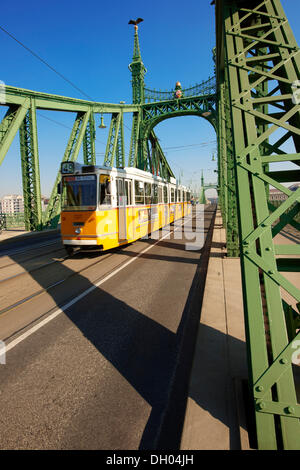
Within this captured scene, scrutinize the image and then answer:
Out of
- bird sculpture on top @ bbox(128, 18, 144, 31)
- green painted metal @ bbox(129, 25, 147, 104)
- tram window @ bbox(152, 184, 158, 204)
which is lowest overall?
tram window @ bbox(152, 184, 158, 204)

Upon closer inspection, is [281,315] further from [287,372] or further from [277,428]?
[277,428]

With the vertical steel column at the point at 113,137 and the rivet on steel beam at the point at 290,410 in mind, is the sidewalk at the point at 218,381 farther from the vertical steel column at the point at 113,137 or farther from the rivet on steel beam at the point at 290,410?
the vertical steel column at the point at 113,137

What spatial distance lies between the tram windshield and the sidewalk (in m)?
5.18

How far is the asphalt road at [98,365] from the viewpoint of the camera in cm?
220

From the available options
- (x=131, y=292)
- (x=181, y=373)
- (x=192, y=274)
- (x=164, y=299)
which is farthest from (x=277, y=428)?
(x=192, y=274)

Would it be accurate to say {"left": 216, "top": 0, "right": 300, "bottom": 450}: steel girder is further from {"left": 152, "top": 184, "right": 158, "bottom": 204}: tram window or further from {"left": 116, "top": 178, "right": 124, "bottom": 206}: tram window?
{"left": 152, "top": 184, "right": 158, "bottom": 204}: tram window

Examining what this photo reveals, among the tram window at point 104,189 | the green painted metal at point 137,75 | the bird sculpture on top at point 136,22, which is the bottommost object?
the tram window at point 104,189

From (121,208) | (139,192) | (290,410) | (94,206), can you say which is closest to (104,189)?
(94,206)

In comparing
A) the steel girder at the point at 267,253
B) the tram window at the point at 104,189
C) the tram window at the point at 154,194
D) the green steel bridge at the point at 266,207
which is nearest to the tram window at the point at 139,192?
the tram window at the point at 154,194

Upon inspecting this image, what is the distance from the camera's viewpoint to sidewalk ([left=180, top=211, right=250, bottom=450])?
2025 millimetres

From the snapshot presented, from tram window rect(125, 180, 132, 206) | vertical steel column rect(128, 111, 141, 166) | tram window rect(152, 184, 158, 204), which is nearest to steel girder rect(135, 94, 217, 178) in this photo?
vertical steel column rect(128, 111, 141, 166)

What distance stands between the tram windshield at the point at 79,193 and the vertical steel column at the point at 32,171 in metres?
10.7

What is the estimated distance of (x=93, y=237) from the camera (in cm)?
835

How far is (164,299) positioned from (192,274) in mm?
2030
